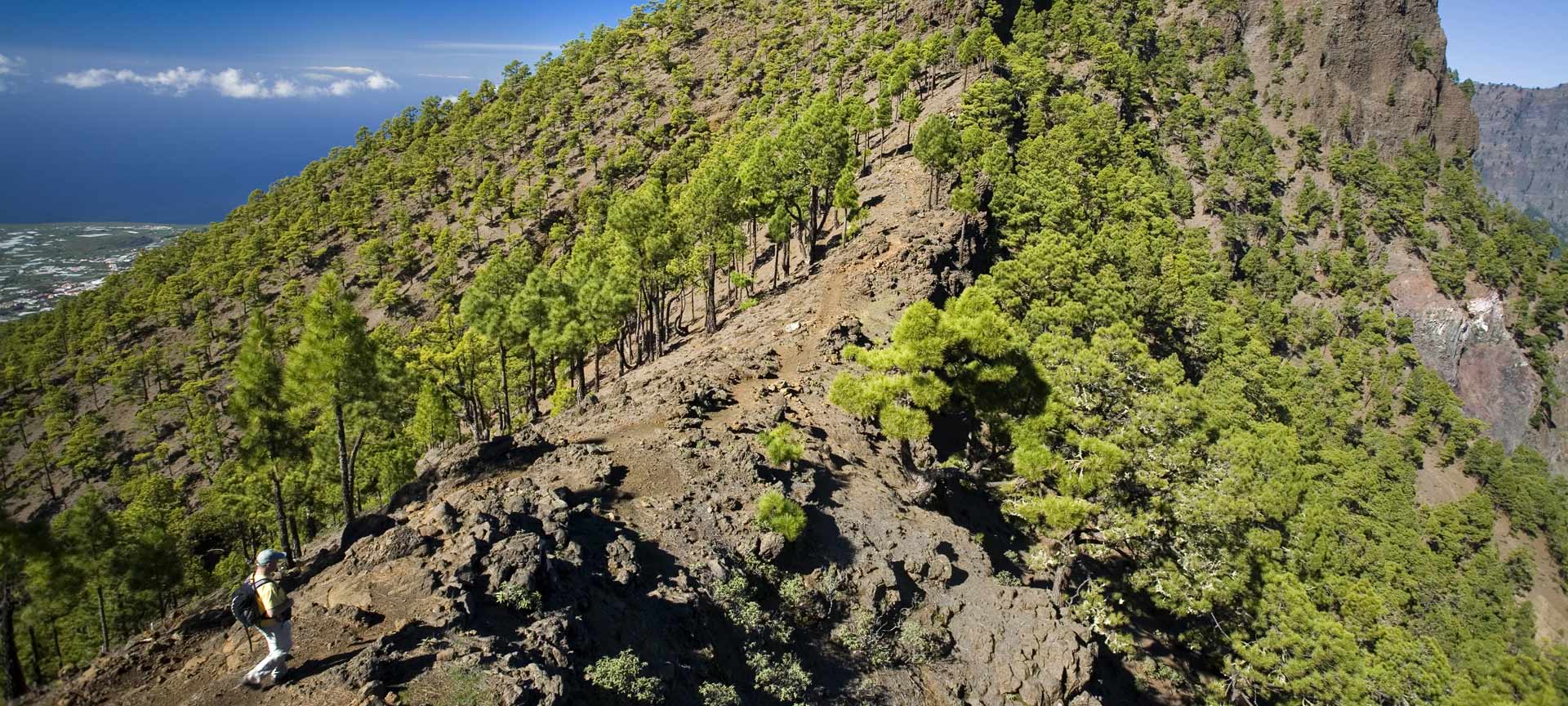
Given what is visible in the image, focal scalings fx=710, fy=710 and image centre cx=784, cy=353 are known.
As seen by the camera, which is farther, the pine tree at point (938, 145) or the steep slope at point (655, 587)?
the pine tree at point (938, 145)

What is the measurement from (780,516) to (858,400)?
536cm

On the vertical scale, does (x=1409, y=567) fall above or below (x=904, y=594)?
below

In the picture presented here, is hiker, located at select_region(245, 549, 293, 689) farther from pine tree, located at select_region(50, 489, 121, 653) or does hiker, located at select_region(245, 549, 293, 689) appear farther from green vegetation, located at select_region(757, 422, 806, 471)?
pine tree, located at select_region(50, 489, 121, 653)

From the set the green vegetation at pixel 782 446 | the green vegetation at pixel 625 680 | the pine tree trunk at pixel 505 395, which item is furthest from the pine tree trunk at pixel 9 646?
the green vegetation at pixel 782 446

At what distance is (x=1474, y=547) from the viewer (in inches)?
3319

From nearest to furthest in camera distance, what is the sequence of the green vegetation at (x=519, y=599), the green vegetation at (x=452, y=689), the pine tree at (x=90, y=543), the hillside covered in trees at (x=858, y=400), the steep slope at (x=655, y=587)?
the green vegetation at (x=452, y=689) < the steep slope at (x=655, y=587) < the green vegetation at (x=519, y=599) < the hillside covered in trees at (x=858, y=400) < the pine tree at (x=90, y=543)

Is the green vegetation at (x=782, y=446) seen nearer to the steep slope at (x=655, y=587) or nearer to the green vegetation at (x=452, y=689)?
the steep slope at (x=655, y=587)

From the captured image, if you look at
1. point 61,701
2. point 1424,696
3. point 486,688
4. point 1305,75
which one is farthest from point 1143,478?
point 1305,75

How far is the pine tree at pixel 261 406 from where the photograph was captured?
2978 cm

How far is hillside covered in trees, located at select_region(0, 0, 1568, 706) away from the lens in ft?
58.6

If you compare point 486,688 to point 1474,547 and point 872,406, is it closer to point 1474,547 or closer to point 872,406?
point 872,406

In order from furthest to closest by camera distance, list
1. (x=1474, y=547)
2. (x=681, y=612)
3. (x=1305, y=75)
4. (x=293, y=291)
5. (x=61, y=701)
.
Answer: (x=1305, y=75) < (x=293, y=291) < (x=1474, y=547) < (x=681, y=612) < (x=61, y=701)

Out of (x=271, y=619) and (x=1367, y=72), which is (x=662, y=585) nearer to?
(x=271, y=619)

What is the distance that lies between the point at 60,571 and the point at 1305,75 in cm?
18712
